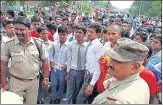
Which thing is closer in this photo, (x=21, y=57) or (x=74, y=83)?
(x=21, y=57)

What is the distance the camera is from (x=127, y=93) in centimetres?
167

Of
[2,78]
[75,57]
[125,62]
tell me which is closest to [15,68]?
[2,78]

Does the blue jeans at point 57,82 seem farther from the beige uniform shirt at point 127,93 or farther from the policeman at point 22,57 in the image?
the beige uniform shirt at point 127,93

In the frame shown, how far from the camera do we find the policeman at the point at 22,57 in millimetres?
3578

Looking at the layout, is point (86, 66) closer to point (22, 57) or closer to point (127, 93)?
point (22, 57)

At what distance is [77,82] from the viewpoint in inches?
178

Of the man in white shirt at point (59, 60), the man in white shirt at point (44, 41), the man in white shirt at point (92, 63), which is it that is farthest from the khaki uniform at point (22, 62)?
the man in white shirt at point (44, 41)

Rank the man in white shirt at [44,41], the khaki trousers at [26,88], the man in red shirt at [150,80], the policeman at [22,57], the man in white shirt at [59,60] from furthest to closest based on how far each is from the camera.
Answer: the man in white shirt at [44,41], the man in white shirt at [59,60], the khaki trousers at [26,88], the policeman at [22,57], the man in red shirt at [150,80]

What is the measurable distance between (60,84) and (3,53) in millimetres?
1608

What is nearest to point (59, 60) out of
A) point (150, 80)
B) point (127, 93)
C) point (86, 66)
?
point (86, 66)

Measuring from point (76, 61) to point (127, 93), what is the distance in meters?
2.81

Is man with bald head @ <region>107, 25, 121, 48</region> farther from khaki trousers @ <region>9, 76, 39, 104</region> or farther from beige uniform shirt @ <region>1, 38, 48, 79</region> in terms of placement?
khaki trousers @ <region>9, 76, 39, 104</region>

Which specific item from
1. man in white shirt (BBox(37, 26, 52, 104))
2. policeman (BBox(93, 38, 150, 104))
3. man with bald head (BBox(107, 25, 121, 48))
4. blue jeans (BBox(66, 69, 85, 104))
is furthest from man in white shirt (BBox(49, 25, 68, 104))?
policeman (BBox(93, 38, 150, 104))

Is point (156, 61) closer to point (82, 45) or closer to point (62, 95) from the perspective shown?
point (82, 45)
